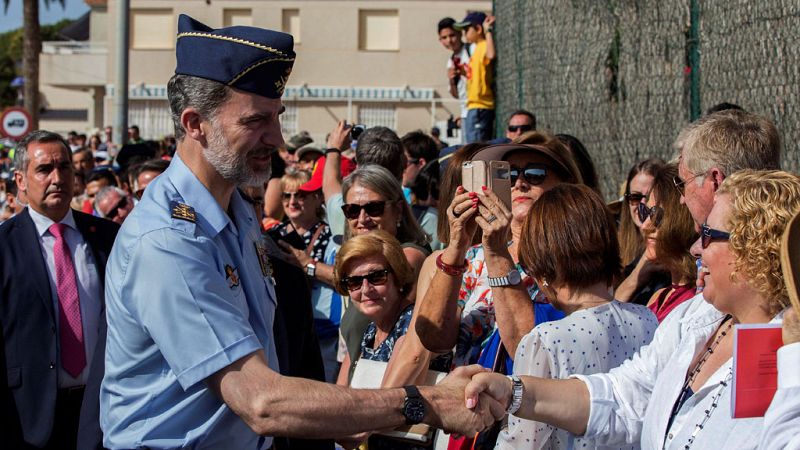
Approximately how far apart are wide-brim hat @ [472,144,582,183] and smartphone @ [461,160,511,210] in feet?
1.59

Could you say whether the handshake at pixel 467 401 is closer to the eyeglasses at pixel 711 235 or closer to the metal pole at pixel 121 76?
the eyeglasses at pixel 711 235

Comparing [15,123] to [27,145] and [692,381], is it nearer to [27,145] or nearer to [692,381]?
[27,145]

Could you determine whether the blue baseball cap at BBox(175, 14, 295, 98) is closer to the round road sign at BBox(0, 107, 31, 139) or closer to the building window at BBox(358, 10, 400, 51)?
the round road sign at BBox(0, 107, 31, 139)

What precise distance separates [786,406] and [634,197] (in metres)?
3.63

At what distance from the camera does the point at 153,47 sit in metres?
38.3

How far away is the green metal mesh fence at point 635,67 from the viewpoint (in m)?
5.48

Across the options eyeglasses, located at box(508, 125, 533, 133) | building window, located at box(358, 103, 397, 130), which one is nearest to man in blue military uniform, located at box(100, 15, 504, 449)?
eyeglasses, located at box(508, 125, 533, 133)

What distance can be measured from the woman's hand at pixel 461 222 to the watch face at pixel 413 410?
1212mm

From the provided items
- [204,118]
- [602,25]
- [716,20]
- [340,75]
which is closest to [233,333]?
[204,118]

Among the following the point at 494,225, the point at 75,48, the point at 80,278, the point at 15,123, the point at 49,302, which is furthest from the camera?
the point at 75,48

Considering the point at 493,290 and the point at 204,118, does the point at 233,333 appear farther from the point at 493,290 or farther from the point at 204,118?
the point at 493,290

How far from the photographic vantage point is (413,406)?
3.11 metres

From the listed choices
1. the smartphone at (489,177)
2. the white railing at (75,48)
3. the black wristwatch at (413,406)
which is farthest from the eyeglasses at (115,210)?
the white railing at (75,48)

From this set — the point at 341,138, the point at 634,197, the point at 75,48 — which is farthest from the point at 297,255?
the point at 75,48
